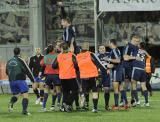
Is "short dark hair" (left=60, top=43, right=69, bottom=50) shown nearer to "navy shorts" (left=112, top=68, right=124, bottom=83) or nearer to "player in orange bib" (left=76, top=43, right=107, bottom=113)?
"player in orange bib" (left=76, top=43, right=107, bottom=113)

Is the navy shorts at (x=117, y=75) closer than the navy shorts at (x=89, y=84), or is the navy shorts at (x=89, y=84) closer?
the navy shorts at (x=89, y=84)

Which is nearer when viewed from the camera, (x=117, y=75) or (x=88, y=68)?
(x=88, y=68)

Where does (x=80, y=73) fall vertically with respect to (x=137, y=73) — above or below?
above

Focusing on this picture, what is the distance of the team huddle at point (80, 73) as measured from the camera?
19047mm

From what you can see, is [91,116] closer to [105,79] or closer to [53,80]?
[105,79]

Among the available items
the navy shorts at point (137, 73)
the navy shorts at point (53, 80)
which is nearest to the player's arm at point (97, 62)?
the navy shorts at point (53, 80)

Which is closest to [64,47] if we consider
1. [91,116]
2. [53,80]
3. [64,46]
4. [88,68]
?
[64,46]

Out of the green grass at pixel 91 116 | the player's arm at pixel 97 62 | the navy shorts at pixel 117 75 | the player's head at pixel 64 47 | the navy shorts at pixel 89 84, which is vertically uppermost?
the player's head at pixel 64 47

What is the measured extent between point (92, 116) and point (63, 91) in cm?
178

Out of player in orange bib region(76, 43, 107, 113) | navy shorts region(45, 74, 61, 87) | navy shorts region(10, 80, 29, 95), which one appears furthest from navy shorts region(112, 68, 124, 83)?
navy shorts region(10, 80, 29, 95)

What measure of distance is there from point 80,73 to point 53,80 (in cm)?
122

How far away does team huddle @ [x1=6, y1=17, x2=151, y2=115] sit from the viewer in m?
19.0

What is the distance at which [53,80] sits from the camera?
20406 millimetres

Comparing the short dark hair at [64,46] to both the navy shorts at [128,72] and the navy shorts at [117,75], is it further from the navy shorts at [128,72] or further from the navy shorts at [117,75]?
the navy shorts at [128,72]
